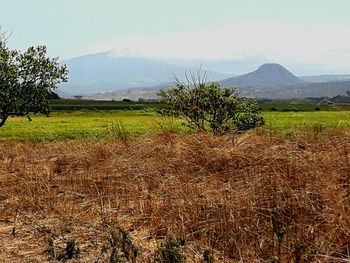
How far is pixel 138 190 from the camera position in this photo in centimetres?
786

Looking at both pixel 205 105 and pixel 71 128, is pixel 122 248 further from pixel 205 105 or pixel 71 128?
pixel 71 128

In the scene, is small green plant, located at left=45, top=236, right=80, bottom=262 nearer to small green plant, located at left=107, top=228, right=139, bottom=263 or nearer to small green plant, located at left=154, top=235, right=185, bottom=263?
small green plant, located at left=107, top=228, right=139, bottom=263

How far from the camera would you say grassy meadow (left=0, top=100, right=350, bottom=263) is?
5078 mm

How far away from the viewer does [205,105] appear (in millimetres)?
16469

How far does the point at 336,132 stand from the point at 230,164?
4.26 meters

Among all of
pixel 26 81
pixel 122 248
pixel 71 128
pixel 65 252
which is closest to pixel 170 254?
pixel 122 248

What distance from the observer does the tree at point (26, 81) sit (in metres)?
19.4

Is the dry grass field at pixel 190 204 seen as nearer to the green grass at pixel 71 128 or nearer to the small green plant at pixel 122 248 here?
the small green plant at pixel 122 248

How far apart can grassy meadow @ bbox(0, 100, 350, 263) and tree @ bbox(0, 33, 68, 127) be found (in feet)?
30.9

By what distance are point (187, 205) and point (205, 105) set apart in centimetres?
1024

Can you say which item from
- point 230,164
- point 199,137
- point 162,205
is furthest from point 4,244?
point 199,137

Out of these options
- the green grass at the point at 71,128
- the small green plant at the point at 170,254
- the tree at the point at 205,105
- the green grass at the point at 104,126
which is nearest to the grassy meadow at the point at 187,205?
the small green plant at the point at 170,254

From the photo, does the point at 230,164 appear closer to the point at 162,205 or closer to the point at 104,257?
the point at 162,205

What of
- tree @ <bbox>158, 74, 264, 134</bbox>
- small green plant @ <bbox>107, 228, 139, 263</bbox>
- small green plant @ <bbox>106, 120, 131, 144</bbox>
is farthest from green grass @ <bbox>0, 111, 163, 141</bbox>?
small green plant @ <bbox>107, 228, 139, 263</bbox>
